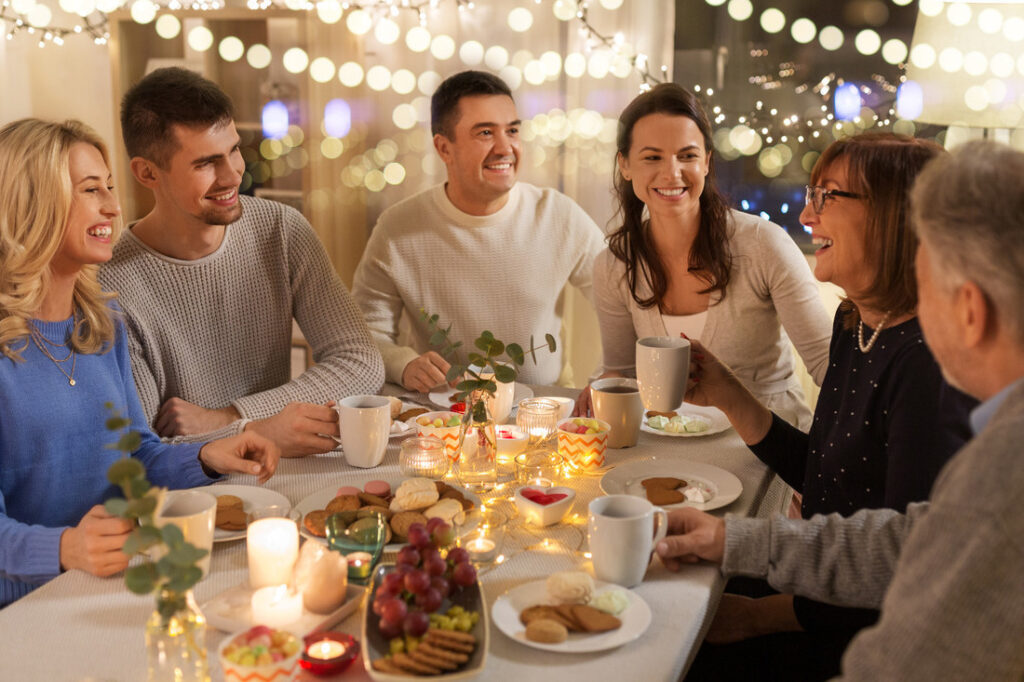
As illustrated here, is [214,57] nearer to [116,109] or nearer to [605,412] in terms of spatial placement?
[116,109]

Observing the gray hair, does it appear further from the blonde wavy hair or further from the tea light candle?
the blonde wavy hair

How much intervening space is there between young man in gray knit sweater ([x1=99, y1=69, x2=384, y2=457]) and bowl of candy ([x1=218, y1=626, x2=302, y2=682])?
993 mm

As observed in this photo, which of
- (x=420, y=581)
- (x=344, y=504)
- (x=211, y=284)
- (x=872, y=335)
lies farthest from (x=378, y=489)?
(x=211, y=284)

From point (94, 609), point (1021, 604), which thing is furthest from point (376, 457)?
point (1021, 604)

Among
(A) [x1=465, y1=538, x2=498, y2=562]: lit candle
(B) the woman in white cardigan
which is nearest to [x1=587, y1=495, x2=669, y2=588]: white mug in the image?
(A) [x1=465, y1=538, x2=498, y2=562]: lit candle

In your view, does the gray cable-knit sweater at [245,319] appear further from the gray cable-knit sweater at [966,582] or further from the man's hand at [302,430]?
the gray cable-knit sweater at [966,582]

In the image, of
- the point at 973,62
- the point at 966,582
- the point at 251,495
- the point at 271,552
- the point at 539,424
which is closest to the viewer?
the point at 966,582

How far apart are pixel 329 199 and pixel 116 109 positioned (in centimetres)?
104

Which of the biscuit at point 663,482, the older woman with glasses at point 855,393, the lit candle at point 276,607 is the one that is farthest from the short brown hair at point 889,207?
the lit candle at point 276,607

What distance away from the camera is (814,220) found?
1636 millimetres

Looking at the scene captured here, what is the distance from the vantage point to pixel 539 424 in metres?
1.71

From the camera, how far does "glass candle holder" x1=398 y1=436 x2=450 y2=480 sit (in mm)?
1537

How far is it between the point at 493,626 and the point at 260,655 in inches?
10.8

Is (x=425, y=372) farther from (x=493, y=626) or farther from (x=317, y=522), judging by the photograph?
(x=493, y=626)
